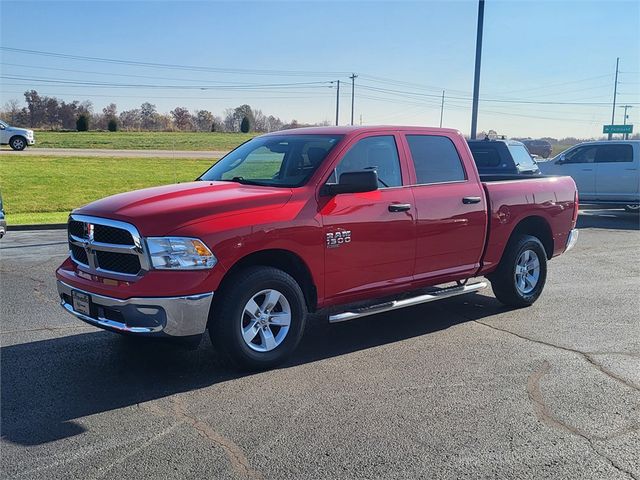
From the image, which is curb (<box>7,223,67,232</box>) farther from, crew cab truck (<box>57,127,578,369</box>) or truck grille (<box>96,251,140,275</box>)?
truck grille (<box>96,251,140,275</box>)

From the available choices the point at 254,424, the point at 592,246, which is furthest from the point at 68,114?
the point at 254,424

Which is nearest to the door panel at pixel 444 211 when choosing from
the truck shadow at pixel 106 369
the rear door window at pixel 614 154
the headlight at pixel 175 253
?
the truck shadow at pixel 106 369

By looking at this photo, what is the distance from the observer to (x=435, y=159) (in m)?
6.50

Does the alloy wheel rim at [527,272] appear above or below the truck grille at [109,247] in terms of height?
below

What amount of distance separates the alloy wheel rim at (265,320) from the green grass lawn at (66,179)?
1099cm

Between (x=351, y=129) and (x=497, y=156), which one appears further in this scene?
(x=497, y=156)

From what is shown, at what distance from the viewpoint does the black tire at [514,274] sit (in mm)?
7184

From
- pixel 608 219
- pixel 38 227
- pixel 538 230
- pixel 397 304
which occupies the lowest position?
pixel 38 227

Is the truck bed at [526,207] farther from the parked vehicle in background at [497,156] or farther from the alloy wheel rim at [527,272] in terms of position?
the parked vehicle in background at [497,156]

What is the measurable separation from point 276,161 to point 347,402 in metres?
2.62

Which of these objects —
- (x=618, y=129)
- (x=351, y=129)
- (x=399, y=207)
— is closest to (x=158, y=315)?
(x=399, y=207)

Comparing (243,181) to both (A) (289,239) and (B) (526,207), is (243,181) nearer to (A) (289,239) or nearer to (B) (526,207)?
(A) (289,239)

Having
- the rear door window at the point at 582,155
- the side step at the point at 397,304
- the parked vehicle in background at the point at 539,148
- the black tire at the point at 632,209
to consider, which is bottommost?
the side step at the point at 397,304

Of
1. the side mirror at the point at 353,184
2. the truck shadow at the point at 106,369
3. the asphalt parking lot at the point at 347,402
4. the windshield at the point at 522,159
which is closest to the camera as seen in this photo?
the asphalt parking lot at the point at 347,402
